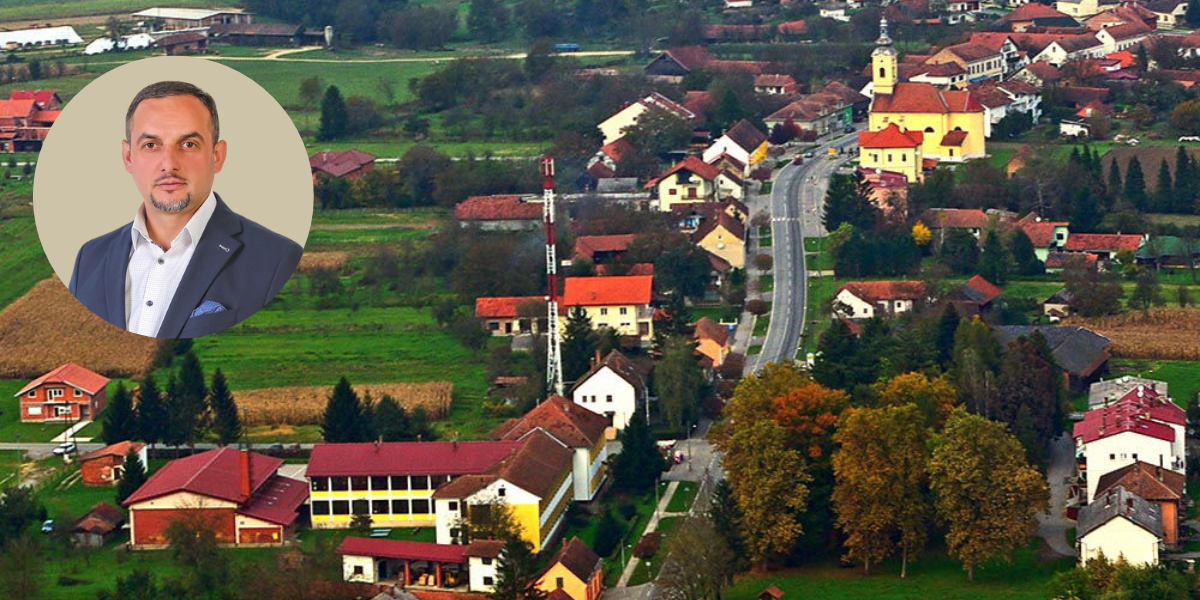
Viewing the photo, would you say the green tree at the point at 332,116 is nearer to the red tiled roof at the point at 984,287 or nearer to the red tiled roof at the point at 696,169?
the red tiled roof at the point at 696,169

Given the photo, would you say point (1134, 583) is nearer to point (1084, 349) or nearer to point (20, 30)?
point (1084, 349)

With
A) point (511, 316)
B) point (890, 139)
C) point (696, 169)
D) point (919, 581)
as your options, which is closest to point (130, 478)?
point (511, 316)

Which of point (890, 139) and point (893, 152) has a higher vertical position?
point (890, 139)

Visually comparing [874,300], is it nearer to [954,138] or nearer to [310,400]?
[310,400]

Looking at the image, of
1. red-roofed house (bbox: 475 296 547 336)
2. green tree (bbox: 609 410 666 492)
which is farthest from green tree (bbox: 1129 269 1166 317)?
green tree (bbox: 609 410 666 492)

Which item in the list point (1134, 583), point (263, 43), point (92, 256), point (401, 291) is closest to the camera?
point (92, 256)

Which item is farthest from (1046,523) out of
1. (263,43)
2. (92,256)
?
(263,43)
